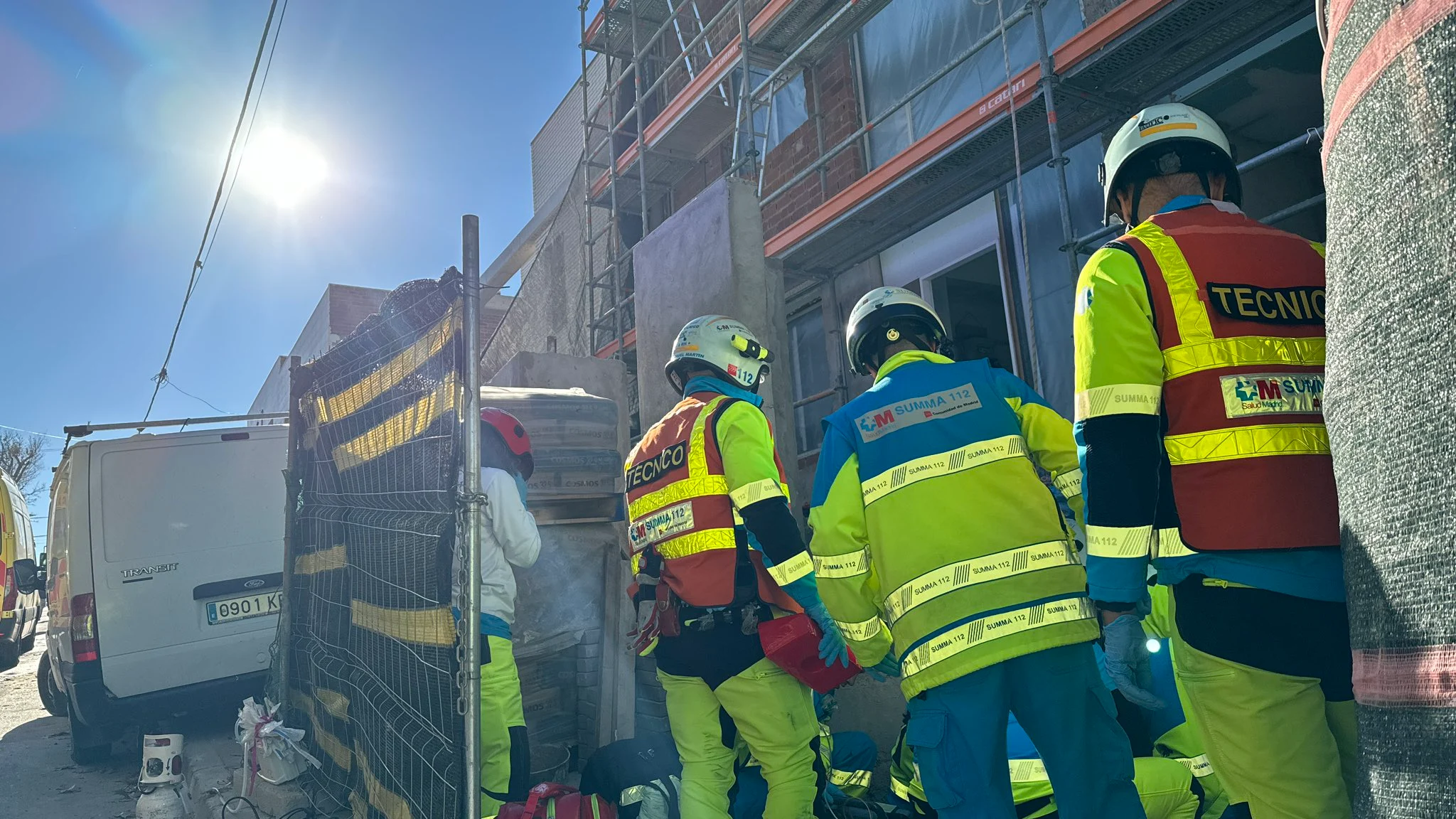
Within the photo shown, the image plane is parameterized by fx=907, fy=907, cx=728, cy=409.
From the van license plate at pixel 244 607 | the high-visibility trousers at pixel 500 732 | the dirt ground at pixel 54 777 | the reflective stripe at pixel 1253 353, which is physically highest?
the reflective stripe at pixel 1253 353

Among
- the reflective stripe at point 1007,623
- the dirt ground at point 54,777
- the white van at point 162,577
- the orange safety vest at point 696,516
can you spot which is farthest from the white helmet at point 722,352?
the dirt ground at point 54,777

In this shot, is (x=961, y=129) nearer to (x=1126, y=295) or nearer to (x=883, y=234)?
(x=883, y=234)

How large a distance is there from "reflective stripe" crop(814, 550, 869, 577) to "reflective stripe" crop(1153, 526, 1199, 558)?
899mm

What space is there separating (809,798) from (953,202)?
5.12 m

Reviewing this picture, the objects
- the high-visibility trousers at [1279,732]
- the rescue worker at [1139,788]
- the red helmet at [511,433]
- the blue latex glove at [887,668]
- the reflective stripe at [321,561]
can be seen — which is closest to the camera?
the high-visibility trousers at [1279,732]

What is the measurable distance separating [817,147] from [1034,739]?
6962 millimetres

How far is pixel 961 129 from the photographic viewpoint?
19.1 ft

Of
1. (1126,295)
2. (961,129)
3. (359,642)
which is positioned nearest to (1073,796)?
(1126,295)

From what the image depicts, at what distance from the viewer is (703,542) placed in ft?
10.6

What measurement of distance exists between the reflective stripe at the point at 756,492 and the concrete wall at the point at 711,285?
186 cm

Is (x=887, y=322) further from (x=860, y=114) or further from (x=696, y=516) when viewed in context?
(x=860, y=114)

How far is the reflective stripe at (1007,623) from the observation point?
2305 mm

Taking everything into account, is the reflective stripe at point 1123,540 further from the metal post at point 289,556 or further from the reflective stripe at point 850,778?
the metal post at point 289,556

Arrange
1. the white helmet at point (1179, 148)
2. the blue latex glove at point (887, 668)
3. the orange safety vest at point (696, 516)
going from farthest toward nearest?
1. the orange safety vest at point (696, 516)
2. the blue latex glove at point (887, 668)
3. the white helmet at point (1179, 148)
